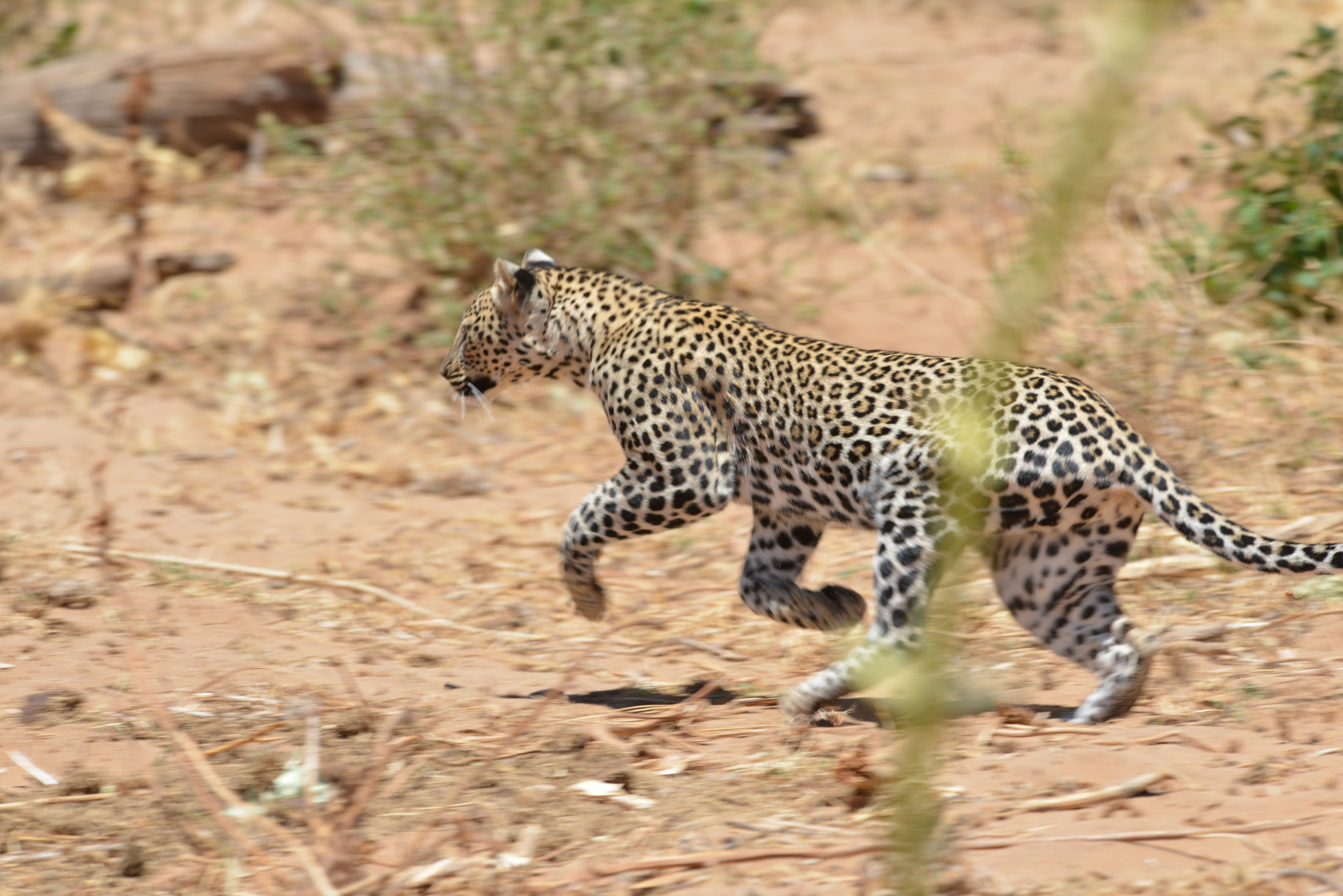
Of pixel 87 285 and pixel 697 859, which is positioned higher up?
pixel 697 859

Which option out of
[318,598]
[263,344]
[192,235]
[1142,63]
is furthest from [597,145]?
[1142,63]

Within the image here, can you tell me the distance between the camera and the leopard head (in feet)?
19.5

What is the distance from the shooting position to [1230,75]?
1348cm

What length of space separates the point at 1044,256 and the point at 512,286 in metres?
4.29

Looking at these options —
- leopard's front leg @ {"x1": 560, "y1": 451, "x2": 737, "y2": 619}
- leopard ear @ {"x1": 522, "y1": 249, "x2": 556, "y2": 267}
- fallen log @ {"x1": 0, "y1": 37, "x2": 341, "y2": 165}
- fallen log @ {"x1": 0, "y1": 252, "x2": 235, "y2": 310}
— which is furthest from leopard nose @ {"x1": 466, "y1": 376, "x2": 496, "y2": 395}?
fallen log @ {"x1": 0, "y1": 37, "x2": 341, "y2": 165}

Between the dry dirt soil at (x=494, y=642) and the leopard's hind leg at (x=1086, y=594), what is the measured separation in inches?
5.4

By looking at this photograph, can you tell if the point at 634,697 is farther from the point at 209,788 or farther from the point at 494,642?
the point at 209,788

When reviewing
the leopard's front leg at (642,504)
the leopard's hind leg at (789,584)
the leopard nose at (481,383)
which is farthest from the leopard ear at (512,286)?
the leopard's hind leg at (789,584)

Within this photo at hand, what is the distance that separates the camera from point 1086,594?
494cm

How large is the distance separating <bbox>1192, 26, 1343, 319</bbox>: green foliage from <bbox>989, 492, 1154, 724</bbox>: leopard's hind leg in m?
3.48

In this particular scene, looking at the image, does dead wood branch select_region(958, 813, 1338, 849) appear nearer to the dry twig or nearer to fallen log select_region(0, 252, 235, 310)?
the dry twig

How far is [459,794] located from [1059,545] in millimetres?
2088

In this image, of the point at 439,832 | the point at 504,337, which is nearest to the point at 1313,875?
the point at 439,832

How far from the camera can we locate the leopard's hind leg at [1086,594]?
15.8 ft
